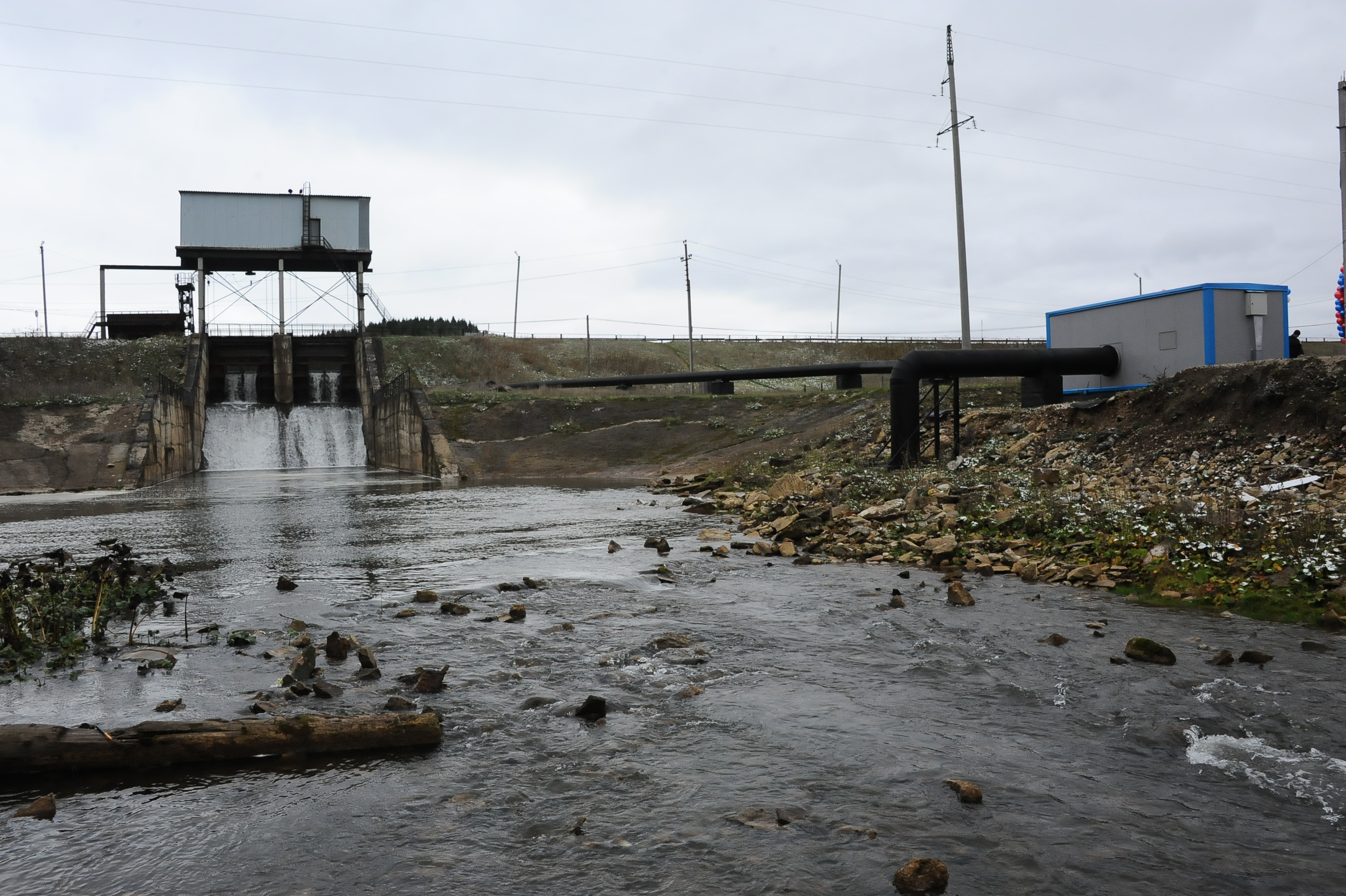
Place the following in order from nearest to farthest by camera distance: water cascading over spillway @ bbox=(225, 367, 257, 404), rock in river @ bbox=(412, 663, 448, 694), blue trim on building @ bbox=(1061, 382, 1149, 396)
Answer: rock in river @ bbox=(412, 663, 448, 694) → blue trim on building @ bbox=(1061, 382, 1149, 396) → water cascading over spillway @ bbox=(225, 367, 257, 404)

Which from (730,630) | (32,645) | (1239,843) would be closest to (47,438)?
(32,645)

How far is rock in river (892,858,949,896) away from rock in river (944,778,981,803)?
32.9 inches

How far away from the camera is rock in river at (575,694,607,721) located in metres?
5.92

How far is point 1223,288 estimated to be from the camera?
773 inches

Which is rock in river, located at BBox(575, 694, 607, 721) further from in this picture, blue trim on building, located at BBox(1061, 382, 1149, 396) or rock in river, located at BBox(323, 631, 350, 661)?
blue trim on building, located at BBox(1061, 382, 1149, 396)

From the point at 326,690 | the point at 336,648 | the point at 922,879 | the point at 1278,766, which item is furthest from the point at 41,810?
the point at 1278,766

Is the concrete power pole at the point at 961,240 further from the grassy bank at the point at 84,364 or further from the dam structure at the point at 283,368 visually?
the grassy bank at the point at 84,364

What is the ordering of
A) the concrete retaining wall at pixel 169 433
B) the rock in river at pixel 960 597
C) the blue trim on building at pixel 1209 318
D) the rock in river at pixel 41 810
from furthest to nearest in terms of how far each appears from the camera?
1. the concrete retaining wall at pixel 169 433
2. the blue trim on building at pixel 1209 318
3. the rock in river at pixel 960 597
4. the rock in river at pixel 41 810

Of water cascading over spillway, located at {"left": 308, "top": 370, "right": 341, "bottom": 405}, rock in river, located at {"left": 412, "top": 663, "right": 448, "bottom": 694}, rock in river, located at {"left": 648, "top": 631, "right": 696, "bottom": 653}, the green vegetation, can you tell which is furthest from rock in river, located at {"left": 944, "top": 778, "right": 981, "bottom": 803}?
water cascading over spillway, located at {"left": 308, "top": 370, "right": 341, "bottom": 405}

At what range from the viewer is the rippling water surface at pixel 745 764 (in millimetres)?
3996

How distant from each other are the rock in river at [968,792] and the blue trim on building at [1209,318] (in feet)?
59.6

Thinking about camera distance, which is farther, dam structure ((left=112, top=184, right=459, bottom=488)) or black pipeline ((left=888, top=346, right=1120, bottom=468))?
dam structure ((left=112, top=184, right=459, bottom=488))

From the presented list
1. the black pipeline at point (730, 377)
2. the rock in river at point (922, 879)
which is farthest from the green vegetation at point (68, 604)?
the black pipeline at point (730, 377)

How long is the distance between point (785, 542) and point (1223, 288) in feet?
42.0
